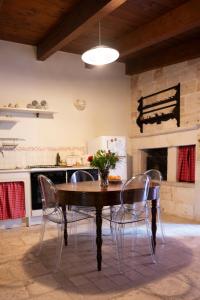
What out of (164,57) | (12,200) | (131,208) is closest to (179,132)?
(164,57)

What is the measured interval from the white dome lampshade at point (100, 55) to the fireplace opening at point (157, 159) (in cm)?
254

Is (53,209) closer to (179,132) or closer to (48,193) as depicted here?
(48,193)

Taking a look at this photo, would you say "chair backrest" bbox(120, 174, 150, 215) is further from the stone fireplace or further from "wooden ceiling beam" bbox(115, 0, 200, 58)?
"wooden ceiling beam" bbox(115, 0, 200, 58)

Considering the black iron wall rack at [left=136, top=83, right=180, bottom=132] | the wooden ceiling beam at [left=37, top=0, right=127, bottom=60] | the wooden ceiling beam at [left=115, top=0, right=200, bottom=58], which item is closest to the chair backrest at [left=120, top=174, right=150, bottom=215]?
the wooden ceiling beam at [left=37, top=0, right=127, bottom=60]

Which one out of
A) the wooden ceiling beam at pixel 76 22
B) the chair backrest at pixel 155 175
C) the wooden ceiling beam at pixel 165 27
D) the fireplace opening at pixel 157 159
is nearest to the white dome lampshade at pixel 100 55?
the wooden ceiling beam at pixel 76 22

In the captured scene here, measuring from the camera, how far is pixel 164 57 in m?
4.84

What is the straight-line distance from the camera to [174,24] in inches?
138

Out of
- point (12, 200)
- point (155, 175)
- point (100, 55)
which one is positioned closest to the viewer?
point (100, 55)

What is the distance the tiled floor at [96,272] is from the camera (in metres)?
2.04

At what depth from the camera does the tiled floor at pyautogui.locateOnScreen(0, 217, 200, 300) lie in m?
2.04

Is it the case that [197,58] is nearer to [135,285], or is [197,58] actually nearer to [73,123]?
[73,123]

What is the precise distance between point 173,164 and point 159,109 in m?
1.14

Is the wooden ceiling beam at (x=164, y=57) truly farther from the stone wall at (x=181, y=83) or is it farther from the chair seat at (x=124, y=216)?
the chair seat at (x=124, y=216)

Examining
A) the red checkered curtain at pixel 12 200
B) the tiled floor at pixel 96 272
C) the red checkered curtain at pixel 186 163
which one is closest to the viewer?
the tiled floor at pixel 96 272
